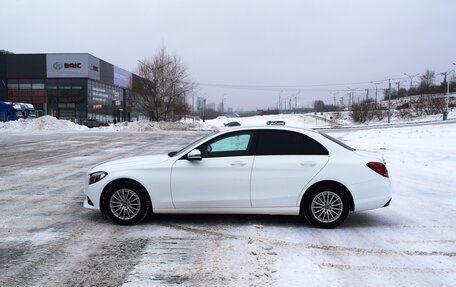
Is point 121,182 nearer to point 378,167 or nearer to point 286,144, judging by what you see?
point 286,144

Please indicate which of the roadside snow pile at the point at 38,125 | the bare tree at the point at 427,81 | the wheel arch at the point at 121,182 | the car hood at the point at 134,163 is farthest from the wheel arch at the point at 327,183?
the bare tree at the point at 427,81

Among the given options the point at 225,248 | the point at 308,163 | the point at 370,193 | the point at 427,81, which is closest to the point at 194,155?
the point at 225,248

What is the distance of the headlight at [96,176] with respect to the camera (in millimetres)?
6629

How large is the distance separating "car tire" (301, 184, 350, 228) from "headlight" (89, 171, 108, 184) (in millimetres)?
3059

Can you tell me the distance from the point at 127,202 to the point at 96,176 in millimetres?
644

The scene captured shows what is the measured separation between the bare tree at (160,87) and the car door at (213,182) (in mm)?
55430

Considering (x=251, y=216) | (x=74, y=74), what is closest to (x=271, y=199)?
(x=251, y=216)

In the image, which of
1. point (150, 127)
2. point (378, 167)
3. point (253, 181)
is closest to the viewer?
point (253, 181)

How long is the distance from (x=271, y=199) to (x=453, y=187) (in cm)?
559

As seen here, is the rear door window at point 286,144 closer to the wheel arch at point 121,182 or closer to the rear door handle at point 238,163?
the rear door handle at point 238,163

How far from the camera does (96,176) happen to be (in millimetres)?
6684

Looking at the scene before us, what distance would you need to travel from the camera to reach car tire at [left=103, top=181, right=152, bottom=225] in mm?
6523

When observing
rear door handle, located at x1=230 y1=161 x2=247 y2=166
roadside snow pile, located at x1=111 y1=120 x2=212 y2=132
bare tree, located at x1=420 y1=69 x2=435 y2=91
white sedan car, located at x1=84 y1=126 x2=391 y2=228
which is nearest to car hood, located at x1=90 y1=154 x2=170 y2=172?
white sedan car, located at x1=84 y1=126 x2=391 y2=228

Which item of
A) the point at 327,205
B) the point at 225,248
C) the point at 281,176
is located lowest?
the point at 225,248
